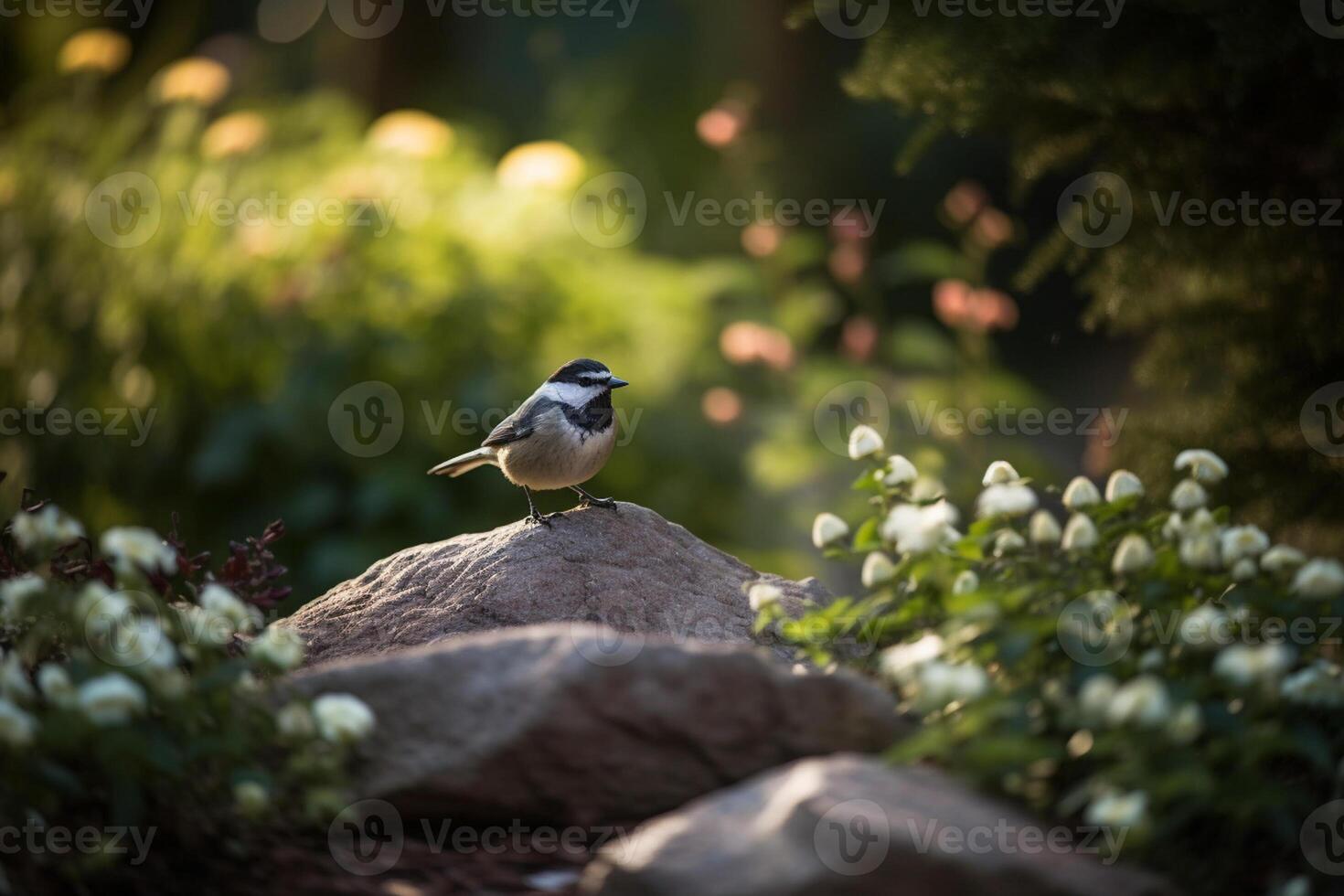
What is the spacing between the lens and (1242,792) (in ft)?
6.80

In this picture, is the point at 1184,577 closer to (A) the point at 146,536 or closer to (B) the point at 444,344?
(A) the point at 146,536

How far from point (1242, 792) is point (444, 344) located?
16.7ft

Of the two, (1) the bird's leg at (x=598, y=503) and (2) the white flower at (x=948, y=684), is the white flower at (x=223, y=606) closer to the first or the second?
(2) the white flower at (x=948, y=684)

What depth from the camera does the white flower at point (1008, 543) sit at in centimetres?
267

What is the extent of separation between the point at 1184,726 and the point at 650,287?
17.9 feet

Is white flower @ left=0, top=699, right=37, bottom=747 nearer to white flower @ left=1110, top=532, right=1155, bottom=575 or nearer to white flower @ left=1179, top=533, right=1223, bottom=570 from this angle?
white flower @ left=1110, top=532, right=1155, bottom=575

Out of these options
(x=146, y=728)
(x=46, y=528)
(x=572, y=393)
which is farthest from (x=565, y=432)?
(x=146, y=728)

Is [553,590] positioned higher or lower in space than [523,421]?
lower

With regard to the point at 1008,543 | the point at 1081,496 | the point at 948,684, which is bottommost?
the point at 948,684

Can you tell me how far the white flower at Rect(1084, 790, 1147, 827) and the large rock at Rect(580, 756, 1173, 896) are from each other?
0.34 ft

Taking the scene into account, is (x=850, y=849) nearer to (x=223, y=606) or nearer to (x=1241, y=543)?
(x=1241, y=543)

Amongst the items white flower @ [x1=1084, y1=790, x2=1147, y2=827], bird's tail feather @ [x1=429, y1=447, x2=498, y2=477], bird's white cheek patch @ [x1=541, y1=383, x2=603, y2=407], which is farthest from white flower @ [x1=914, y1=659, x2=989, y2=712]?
bird's tail feather @ [x1=429, y1=447, x2=498, y2=477]

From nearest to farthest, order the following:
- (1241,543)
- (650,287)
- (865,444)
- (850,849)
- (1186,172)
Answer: (850,849)
(1241,543)
(865,444)
(1186,172)
(650,287)

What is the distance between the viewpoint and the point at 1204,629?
2320mm
